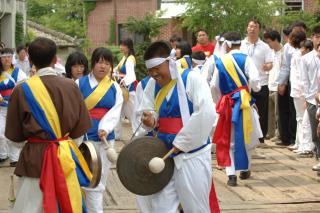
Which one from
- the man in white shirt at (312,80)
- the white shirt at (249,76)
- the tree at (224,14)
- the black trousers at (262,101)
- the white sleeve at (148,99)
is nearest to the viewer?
the white sleeve at (148,99)

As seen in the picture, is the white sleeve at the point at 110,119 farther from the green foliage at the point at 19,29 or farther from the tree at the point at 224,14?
the green foliage at the point at 19,29

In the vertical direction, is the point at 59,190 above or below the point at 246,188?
above

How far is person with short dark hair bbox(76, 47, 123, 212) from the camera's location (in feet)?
21.5

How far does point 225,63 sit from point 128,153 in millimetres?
3675

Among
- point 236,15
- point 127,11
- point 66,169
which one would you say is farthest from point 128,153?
point 127,11

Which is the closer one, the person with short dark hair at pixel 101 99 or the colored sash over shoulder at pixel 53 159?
the colored sash over shoulder at pixel 53 159

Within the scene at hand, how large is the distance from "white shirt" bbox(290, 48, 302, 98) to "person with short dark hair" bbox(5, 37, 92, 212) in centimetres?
636

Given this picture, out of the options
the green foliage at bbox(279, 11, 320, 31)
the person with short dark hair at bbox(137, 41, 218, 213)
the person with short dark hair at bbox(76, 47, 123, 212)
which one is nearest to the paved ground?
the person with short dark hair at bbox(76, 47, 123, 212)

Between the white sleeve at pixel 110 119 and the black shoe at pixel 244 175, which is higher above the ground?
the white sleeve at pixel 110 119

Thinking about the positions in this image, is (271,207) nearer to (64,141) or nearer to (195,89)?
(195,89)

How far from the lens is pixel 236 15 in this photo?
62.8ft

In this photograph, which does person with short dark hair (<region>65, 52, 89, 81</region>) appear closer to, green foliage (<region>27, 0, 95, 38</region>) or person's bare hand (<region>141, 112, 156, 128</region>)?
person's bare hand (<region>141, 112, 156, 128</region>)

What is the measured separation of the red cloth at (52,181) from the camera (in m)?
4.86

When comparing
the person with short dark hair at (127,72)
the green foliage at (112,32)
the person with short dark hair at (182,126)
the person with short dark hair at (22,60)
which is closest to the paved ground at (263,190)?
the person with short dark hair at (182,126)
